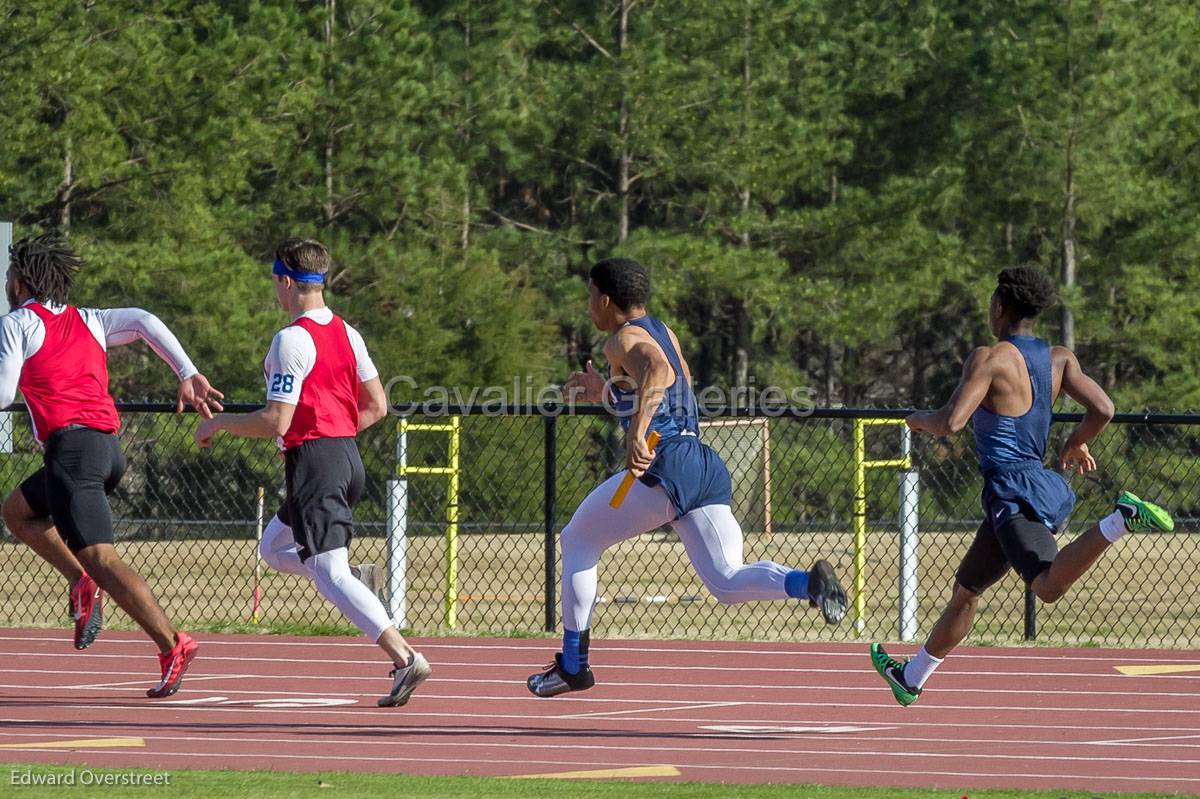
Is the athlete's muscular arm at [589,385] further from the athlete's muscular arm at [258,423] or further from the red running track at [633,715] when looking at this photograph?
the red running track at [633,715]

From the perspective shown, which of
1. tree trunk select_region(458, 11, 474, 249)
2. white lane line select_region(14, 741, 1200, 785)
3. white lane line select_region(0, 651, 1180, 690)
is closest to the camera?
white lane line select_region(14, 741, 1200, 785)

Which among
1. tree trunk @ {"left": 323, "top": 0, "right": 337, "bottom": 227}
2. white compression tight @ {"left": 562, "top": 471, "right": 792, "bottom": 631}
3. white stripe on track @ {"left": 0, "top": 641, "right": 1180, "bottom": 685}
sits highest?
tree trunk @ {"left": 323, "top": 0, "right": 337, "bottom": 227}

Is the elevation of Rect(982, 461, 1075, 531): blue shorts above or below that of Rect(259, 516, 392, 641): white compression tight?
above

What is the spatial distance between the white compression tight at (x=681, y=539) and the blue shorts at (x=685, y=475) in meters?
0.04

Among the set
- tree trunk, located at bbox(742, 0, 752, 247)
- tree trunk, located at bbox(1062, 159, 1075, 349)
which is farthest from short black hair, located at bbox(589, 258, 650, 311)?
tree trunk, located at bbox(1062, 159, 1075, 349)

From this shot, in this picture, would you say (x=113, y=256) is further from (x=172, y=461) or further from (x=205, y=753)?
(x=205, y=753)

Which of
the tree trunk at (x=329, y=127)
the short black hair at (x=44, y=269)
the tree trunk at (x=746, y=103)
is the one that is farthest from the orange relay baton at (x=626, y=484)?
the tree trunk at (x=746, y=103)

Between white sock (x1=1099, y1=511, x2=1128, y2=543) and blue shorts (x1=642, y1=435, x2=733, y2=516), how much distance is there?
155 cm

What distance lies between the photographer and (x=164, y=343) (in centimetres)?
785

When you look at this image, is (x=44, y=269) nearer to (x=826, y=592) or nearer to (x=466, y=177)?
(x=826, y=592)

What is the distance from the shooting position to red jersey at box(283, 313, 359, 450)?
25.2 ft

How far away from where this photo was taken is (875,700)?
923 centimetres

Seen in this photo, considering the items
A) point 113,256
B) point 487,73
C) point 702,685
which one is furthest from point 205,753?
point 487,73

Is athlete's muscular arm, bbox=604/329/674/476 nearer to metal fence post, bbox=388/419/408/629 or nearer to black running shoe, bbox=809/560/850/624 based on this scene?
black running shoe, bbox=809/560/850/624
